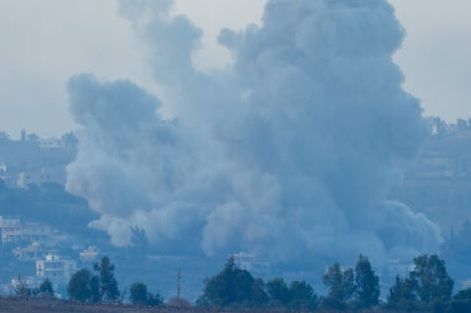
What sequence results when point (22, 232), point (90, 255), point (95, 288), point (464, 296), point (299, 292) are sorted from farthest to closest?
point (22, 232) < point (90, 255) < point (299, 292) < point (95, 288) < point (464, 296)

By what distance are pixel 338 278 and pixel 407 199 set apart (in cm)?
6762

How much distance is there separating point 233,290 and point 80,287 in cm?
457

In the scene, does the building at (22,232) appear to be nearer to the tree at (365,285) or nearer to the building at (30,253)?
the building at (30,253)

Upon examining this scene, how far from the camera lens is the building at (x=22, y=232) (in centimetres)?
12482

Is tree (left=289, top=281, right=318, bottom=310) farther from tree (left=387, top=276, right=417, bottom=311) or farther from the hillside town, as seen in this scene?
the hillside town

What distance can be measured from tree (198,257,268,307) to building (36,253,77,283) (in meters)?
44.5

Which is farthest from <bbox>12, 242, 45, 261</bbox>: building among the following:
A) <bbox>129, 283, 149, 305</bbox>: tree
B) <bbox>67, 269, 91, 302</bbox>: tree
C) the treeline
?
<bbox>129, 283, 149, 305</bbox>: tree

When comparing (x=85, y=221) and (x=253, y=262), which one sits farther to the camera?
(x=85, y=221)

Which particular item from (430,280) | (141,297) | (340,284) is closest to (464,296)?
(430,280)

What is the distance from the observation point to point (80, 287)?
6356 cm

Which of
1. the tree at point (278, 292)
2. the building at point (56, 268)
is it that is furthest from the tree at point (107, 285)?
Answer: the building at point (56, 268)

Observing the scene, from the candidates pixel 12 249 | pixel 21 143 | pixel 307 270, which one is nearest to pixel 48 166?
pixel 21 143

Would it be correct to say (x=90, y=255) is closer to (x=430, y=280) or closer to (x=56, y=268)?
(x=56, y=268)

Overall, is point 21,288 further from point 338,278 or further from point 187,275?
point 187,275
